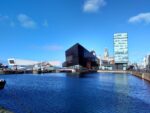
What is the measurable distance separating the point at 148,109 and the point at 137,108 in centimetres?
154

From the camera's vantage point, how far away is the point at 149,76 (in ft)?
376

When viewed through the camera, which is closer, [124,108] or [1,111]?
[1,111]

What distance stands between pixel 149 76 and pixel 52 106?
248 ft

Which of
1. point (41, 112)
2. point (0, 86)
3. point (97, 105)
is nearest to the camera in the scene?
point (41, 112)

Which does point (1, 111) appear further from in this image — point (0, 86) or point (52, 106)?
point (0, 86)

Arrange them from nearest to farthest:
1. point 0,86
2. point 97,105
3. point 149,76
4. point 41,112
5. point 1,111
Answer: point 1,111 < point 41,112 < point 97,105 < point 0,86 < point 149,76

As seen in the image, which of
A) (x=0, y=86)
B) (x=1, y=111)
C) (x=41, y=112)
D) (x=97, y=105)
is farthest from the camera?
(x=0, y=86)

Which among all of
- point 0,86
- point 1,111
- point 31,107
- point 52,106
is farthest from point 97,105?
point 0,86

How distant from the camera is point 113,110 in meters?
42.4

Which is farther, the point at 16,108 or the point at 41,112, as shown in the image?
the point at 16,108

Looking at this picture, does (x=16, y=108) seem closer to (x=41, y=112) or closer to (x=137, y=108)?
(x=41, y=112)

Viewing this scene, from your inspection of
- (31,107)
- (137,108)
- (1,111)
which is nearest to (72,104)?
(31,107)

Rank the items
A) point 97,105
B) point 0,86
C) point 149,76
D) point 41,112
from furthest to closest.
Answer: point 149,76
point 0,86
point 97,105
point 41,112

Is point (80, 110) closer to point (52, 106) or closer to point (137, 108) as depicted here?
point (52, 106)
